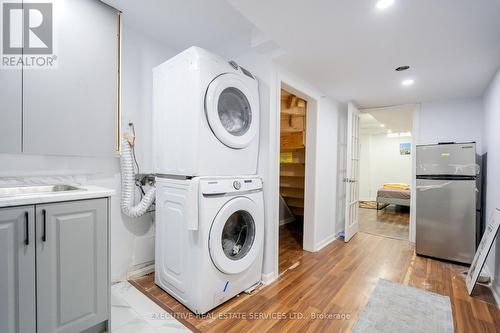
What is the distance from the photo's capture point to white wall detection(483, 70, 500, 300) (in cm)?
210

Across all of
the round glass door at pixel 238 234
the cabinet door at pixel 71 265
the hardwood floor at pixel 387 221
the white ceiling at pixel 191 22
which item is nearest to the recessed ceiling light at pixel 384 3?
the white ceiling at pixel 191 22

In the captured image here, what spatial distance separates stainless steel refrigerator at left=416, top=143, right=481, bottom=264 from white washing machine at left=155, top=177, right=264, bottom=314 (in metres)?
2.35

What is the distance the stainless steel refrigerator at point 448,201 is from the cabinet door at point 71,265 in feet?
11.4

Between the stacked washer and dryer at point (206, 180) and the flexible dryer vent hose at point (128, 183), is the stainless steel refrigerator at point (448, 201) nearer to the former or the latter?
the stacked washer and dryer at point (206, 180)

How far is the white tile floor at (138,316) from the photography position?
59.0 inches

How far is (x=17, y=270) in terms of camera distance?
1.05 m

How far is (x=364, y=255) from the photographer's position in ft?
9.45

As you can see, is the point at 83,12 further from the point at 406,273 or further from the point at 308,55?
the point at 406,273

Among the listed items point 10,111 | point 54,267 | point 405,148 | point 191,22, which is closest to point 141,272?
point 54,267

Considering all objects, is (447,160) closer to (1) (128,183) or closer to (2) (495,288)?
(2) (495,288)

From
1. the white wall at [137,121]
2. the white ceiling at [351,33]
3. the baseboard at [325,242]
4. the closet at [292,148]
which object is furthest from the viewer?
the closet at [292,148]

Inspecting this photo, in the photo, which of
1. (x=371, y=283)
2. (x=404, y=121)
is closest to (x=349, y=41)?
(x=371, y=283)

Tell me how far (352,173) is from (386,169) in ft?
14.4

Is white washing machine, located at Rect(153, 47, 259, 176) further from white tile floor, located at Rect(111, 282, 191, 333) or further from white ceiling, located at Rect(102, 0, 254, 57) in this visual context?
white tile floor, located at Rect(111, 282, 191, 333)
